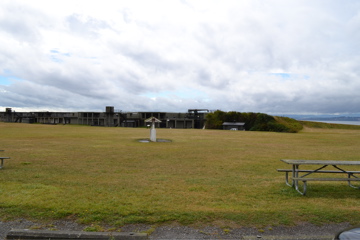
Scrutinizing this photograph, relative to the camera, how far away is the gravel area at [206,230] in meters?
4.52

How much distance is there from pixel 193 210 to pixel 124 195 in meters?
1.99

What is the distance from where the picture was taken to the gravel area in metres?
4.52

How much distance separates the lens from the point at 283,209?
580 cm

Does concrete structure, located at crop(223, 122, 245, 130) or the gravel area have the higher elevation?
concrete structure, located at crop(223, 122, 245, 130)

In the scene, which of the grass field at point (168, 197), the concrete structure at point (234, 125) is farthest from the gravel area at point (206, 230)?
the concrete structure at point (234, 125)

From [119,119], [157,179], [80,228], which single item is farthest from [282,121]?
[80,228]

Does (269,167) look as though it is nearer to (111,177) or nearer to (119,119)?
(111,177)

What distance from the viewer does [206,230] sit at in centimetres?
476

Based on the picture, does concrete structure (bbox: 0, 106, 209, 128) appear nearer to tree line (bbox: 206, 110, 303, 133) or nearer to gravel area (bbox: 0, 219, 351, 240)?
tree line (bbox: 206, 110, 303, 133)

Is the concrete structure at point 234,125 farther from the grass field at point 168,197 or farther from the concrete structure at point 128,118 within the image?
the grass field at point 168,197

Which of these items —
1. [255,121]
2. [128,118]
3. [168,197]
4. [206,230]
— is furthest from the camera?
[128,118]

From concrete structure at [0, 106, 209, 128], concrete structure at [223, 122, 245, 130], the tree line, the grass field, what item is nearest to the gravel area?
the grass field

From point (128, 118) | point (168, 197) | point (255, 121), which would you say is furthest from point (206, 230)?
point (128, 118)

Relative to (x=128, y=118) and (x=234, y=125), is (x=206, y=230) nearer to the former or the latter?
(x=234, y=125)
